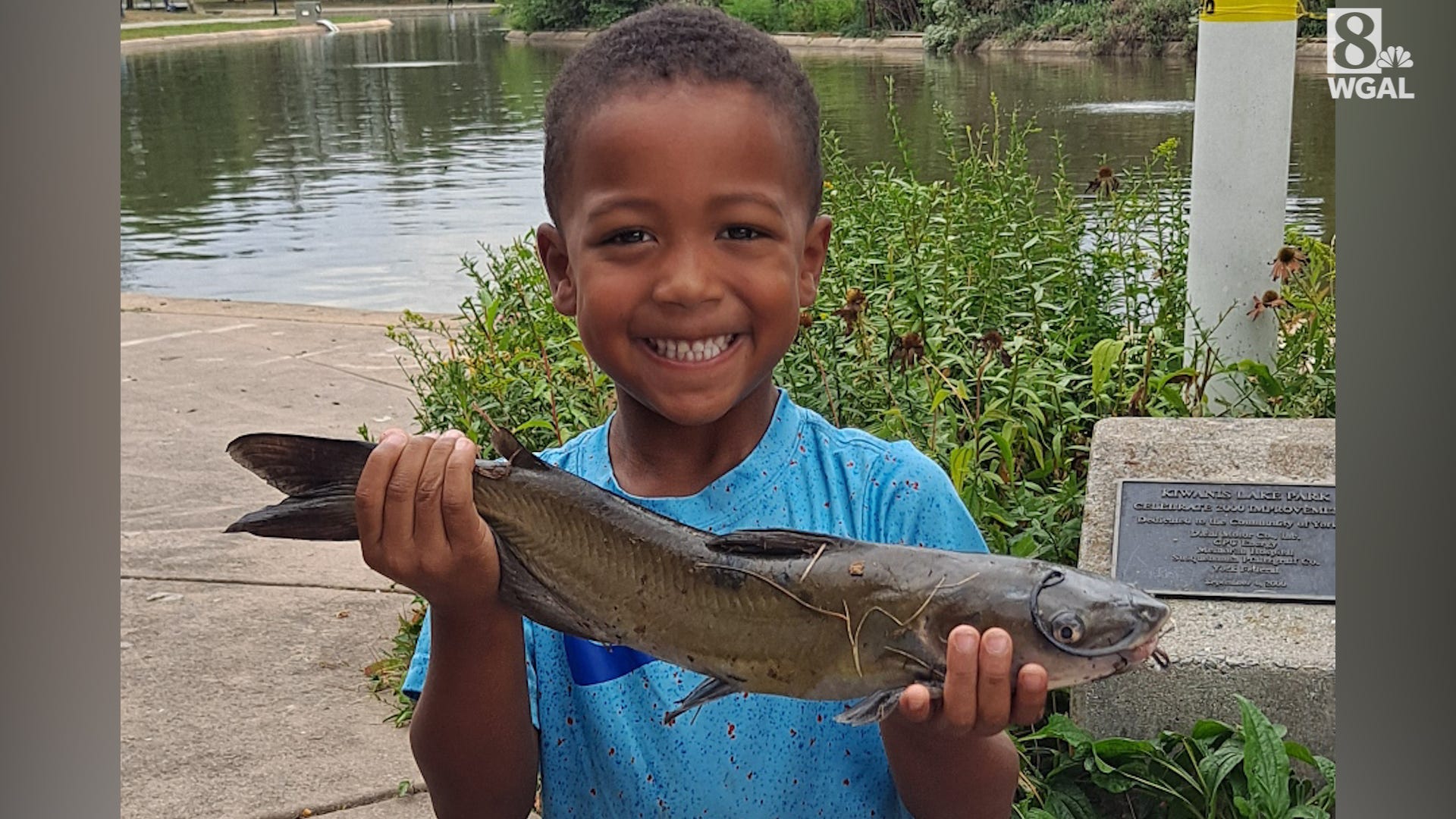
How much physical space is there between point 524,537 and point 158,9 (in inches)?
2509

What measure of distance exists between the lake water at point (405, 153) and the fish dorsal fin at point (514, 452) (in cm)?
670

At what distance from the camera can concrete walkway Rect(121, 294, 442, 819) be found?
3564mm

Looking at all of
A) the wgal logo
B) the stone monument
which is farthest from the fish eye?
the wgal logo

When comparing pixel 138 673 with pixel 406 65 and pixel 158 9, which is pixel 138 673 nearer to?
pixel 406 65

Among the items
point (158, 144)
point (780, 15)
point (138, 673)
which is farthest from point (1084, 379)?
point (780, 15)

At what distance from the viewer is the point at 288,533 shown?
5.09 feet

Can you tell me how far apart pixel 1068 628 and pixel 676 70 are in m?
0.69

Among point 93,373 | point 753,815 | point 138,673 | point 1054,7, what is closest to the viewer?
point 753,815

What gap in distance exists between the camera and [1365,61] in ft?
9.64

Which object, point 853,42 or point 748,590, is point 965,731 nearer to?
point 748,590

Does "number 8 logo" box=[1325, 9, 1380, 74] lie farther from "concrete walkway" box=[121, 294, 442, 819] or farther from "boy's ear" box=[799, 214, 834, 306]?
"concrete walkway" box=[121, 294, 442, 819]

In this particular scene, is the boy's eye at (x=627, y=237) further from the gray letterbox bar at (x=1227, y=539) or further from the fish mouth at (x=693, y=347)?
the gray letterbox bar at (x=1227, y=539)

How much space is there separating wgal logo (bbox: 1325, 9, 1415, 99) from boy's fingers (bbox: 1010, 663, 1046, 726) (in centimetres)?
184

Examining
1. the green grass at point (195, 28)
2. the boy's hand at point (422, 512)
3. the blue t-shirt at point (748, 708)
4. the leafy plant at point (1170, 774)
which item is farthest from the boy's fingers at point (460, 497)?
the green grass at point (195, 28)
